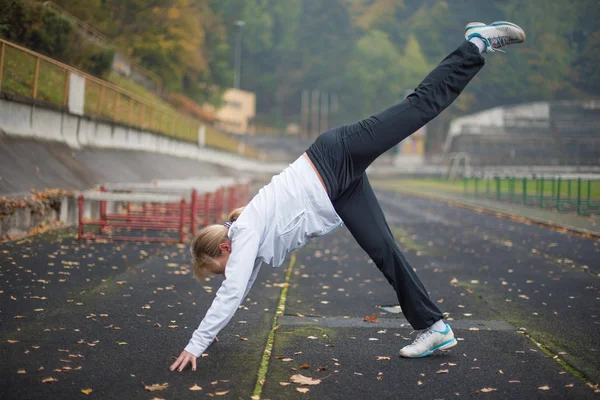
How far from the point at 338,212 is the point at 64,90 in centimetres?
1406

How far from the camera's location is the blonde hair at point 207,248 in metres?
4.47

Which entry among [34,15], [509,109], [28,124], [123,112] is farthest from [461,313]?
[509,109]

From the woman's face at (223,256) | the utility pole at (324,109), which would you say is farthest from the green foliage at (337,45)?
the woman's face at (223,256)

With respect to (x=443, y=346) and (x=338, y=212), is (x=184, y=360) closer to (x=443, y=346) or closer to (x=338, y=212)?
(x=338, y=212)

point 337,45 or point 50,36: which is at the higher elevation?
point 337,45

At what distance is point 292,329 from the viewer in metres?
5.84

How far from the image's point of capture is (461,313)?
6664mm

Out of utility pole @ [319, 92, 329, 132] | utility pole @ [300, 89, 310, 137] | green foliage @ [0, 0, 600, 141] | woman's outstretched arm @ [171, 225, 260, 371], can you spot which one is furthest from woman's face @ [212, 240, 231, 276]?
utility pole @ [319, 92, 329, 132]

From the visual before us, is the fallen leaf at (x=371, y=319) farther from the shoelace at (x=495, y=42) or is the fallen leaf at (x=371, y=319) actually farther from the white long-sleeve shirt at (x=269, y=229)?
the shoelace at (x=495, y=42)

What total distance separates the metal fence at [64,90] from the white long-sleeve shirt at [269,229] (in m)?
10.6

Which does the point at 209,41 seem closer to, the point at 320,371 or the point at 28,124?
the point at 28,124

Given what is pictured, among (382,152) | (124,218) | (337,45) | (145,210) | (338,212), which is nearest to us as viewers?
(382,152)

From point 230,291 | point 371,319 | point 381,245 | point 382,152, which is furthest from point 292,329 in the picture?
point 382,152

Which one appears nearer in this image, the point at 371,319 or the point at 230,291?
the point at 230,291
